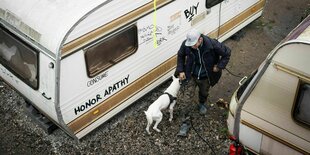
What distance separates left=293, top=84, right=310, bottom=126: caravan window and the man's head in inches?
75.0

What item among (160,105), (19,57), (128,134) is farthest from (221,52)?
(19,57)

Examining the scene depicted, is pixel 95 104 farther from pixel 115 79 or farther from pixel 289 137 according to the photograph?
pixel 289 137

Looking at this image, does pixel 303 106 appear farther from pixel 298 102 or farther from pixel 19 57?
pixel 19 57

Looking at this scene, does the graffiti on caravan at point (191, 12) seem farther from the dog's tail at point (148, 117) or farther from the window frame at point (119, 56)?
the dog's tail at point (148, 117)

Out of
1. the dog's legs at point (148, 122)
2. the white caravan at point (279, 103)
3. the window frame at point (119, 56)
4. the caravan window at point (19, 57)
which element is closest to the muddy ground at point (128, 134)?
the dog's legs at point (148, 122)

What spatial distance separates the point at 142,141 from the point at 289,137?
2659 mm

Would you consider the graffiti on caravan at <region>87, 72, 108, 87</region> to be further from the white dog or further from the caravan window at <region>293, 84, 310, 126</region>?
the caravan window at <region>293, 84, 310, 126</region>

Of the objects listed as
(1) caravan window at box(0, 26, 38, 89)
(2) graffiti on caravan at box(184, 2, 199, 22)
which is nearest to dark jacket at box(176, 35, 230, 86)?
(2) graffiti on caravan at box(184, 2, 199, 22)

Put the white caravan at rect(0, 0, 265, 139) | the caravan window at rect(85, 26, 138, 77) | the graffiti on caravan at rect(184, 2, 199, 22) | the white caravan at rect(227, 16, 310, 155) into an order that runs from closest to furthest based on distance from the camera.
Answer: the white caravan at rect(227, 16, 310, 155)
the white caravan at rect(0, 0, 265, 139)
the caravan window at rect(85, 26, 138, 77)
the graffiti on caravan at rect(184, 2, 199, 22)

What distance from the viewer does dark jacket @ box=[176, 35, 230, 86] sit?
673 centimetres

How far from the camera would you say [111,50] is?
6.78m

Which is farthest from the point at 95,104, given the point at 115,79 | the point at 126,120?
the point at 126,120

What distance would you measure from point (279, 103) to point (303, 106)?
0.32 m

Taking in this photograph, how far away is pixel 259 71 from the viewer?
5.58 metres
